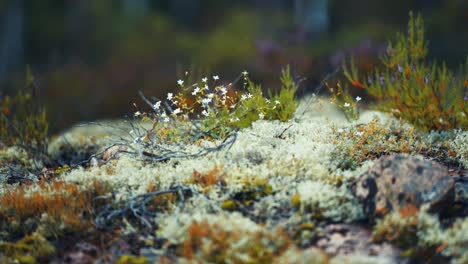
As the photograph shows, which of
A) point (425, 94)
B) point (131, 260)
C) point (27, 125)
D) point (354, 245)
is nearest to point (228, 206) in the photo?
point (131, 260)

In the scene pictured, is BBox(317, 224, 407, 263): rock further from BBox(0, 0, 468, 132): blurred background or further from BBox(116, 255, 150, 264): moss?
BBox(0, 0, 468, 132): blurred background

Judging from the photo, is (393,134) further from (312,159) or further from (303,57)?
(303,57)

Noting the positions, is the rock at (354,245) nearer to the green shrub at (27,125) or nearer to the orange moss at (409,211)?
the orange moss at (409,211)

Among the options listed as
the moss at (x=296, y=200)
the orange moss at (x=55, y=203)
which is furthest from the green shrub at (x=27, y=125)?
the moss at (x=296, y=200)

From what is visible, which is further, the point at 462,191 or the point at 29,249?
the point at 462,191

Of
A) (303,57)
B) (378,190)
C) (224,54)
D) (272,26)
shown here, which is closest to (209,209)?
(378,190)

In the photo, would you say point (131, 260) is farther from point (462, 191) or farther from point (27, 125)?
point (27, 125)

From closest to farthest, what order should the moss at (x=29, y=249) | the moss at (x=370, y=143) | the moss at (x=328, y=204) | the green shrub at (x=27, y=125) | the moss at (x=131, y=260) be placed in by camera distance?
the moss at (x=131, y=260) < the moss at (x=29, y=249) < the moss at (x=328, y=204) < the moss at (x=370, y=143) < the green shrub at (x=27, y=125)

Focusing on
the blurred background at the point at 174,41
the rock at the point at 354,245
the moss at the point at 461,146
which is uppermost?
the blurred background at the point at 174,41
